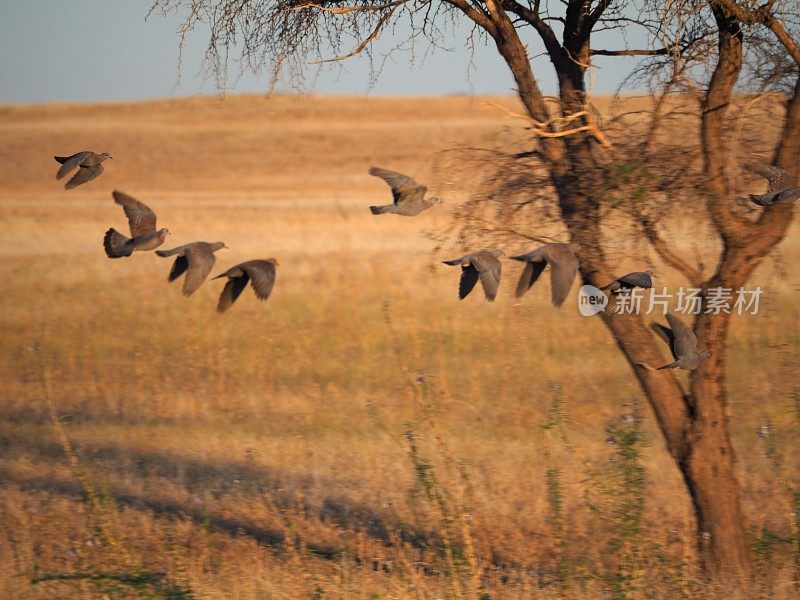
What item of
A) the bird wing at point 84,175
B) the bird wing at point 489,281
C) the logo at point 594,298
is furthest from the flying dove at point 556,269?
the bird wing at point 84,175

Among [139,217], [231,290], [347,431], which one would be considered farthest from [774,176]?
[347,431]

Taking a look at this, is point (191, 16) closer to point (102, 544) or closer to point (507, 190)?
point (507, 190)

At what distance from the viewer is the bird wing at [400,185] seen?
4.96 metres

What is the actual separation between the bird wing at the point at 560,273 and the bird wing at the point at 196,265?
4.70ft

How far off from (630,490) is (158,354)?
6.87 metres

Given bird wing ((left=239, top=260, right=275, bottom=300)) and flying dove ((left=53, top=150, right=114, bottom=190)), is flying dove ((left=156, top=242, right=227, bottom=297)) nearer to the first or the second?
bird wing ((left=239, top=260, right=275, bottom=300))

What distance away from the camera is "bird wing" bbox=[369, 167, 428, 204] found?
4.96m

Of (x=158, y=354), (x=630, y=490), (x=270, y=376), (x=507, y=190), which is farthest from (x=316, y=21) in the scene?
(x=158, y=354)

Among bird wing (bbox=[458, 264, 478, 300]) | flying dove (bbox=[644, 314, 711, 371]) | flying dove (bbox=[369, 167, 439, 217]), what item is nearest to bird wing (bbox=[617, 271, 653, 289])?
flying dove (bbox=[644, 314, 711, 371])

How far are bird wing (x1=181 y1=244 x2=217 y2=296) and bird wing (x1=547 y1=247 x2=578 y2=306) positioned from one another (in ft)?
4.70

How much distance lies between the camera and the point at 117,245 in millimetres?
4246

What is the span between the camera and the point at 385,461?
7496mm

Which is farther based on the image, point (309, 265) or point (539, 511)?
→ point (309, 265)

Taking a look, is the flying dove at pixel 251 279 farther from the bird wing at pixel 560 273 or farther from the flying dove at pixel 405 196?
the bird wing at pixel 560 273
